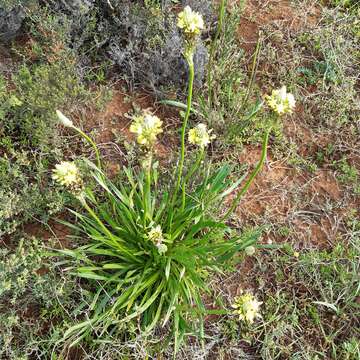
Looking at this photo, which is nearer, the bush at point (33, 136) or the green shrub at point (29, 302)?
the green shrub at point (29, 302)

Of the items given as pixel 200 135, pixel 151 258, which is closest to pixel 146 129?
pixel 200 135

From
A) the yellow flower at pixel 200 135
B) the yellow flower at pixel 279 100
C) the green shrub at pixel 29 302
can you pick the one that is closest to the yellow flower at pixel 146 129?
the yellow flower at pixel 200 135

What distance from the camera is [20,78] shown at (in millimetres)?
2816

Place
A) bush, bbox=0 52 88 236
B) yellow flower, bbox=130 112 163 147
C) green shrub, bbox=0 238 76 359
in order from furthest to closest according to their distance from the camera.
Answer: bush, bbox=0 52 88 236 < green shrub, bbox=0 238 76 359 < yellow flower, bbox=130 112 163 147

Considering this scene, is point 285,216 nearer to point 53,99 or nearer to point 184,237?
point 184,237

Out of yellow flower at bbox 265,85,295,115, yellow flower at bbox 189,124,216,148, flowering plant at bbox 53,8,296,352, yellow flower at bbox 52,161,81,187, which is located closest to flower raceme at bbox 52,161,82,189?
yellow flower at bbox 52,161,81,187

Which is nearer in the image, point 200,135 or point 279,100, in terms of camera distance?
point 279,100

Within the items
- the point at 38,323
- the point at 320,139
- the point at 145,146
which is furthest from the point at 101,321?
the point at 320,139

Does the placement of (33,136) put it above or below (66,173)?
below

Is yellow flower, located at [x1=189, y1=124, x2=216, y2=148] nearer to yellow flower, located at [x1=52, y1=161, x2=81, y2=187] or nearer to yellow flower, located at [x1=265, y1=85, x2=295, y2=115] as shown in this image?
yellow flower, located at [x1=265, y1=85, x2=295, y2=115]

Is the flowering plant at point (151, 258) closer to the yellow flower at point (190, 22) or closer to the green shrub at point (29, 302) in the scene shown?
the green shrub at point (29, 302)

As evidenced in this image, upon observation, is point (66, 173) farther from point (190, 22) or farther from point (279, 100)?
point (279, 100)

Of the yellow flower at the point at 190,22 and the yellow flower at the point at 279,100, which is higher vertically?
the yellow flower at the point at 190,22

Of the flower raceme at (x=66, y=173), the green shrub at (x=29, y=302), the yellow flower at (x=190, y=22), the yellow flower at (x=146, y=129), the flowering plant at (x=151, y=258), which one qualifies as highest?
the yellow flower at (x=190, y=22)
